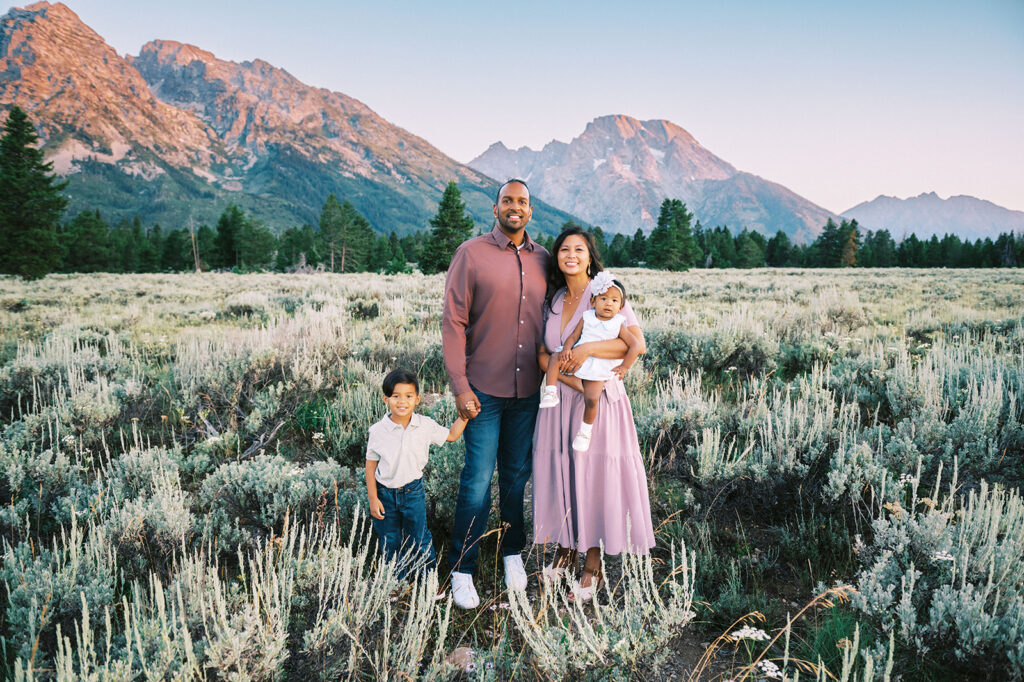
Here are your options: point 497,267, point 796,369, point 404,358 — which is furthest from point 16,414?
point 796,369

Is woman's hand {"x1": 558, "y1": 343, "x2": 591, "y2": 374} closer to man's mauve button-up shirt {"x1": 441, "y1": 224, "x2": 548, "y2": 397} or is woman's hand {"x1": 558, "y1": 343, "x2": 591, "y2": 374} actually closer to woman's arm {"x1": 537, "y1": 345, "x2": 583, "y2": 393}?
woman's arm {"x1": 537, "y1": 345, "x2": 583, "y2": 393}

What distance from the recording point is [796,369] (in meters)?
7.35

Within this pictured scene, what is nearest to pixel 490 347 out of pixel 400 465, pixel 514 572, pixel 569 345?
pixel 569 345

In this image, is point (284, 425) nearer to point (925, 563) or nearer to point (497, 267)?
point (497, 267)

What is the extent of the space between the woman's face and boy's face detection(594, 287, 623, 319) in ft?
0.87

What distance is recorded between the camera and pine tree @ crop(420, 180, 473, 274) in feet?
130

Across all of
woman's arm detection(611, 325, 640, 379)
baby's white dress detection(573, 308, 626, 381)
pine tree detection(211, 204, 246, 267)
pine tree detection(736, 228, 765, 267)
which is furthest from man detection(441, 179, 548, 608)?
pine tree detection(736, 228, 765, 267)

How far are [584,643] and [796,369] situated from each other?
6.81m

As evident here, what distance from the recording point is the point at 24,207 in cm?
2428

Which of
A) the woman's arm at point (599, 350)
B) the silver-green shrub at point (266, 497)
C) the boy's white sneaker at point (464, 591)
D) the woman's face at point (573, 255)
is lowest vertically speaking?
the boy's white sneaker at point (464, 591)

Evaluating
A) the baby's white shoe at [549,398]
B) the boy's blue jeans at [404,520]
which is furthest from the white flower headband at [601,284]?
the boy's blue jeans at [404,520]

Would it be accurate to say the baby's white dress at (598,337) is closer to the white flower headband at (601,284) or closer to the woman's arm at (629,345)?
the woman's arm at (629,345)

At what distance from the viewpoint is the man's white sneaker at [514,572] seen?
10.00 feet

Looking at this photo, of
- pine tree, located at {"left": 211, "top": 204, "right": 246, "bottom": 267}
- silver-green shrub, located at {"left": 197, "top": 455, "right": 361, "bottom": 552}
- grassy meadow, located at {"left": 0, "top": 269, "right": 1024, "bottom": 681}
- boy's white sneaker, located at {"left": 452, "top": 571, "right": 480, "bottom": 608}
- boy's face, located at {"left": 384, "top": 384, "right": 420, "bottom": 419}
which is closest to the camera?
grassy meadow, located at {"left": 0, "top": 269, "right": 1024, "bottom": 681}
